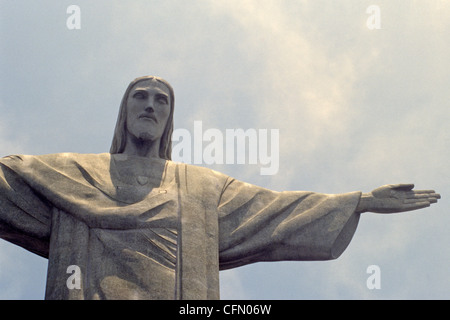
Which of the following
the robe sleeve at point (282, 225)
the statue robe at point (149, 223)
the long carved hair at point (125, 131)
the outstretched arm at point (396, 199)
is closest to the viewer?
the statue robe at point (149, 223)

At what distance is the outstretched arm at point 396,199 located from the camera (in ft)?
64.6

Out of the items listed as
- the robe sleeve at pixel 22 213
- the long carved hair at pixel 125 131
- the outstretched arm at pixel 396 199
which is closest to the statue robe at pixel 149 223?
the robe sleeve at pixel 22 213

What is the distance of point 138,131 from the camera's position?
20.3 m

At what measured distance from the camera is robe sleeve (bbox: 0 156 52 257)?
18.8 metres

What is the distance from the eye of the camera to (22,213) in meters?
18.8

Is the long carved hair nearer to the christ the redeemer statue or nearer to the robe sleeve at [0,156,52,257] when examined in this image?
the christ the redeemer statue

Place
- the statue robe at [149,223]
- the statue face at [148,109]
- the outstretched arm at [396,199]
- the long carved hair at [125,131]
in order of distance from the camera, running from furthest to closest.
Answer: the long carved hair at [125,131], the statue face at [148,109], the outstretched arm at [396,199], the statue robe at [149,223]

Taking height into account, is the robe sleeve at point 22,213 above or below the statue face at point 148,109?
below

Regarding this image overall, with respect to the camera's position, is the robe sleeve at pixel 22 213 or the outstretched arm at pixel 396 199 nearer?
the robe sleeve at pixel 22 213

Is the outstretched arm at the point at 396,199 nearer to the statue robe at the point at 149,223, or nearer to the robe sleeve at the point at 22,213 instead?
the statue robe at the point at 149,223

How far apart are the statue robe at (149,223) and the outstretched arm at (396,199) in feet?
0.85

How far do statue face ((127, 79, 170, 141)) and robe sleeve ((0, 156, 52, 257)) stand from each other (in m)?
2.48
